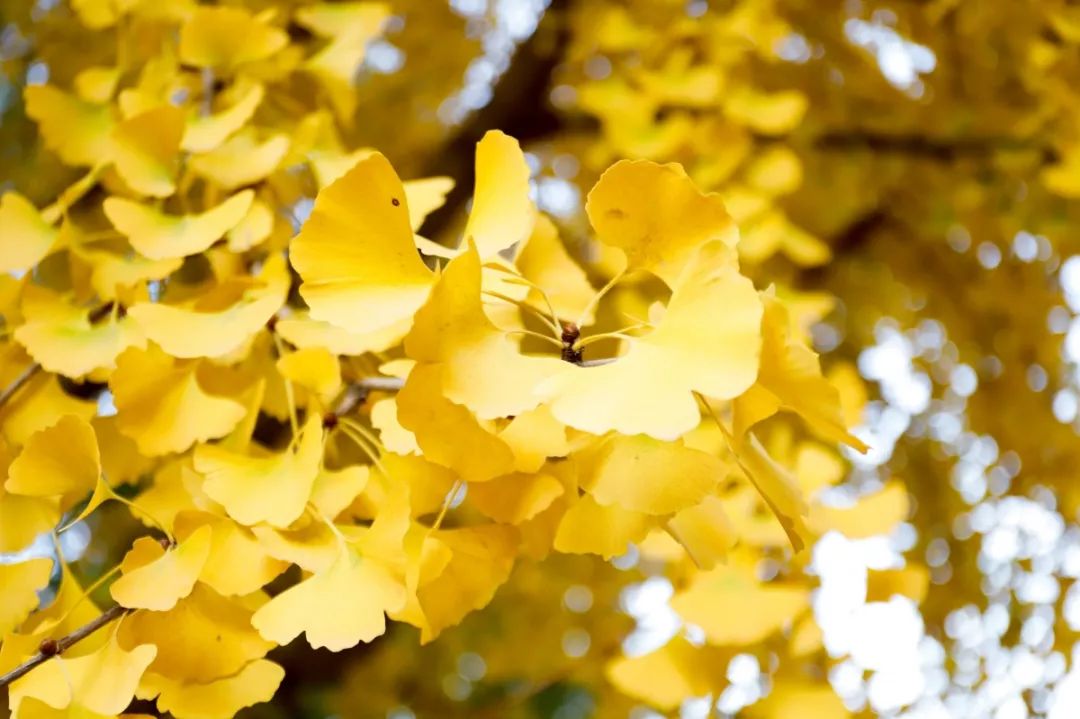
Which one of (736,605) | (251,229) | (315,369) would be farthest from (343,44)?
(736,605)

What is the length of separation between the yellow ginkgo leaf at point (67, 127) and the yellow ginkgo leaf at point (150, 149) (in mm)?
44

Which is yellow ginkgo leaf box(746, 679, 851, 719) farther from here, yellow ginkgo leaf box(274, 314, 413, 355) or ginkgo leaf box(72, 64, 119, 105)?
ginkgo leaf box(72, 64, 119, 105)

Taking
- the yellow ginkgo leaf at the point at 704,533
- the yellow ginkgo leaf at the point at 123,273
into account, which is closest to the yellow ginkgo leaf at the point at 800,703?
the yellow ginkgo leaf at the point at 704,533

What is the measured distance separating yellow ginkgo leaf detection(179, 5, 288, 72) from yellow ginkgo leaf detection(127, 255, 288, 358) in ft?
0.69

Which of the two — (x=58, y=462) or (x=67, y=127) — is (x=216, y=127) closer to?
(x=67, y=127)

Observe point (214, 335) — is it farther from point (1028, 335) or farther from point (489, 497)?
point (1028, 335)

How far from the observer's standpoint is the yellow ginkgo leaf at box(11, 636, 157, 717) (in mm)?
329

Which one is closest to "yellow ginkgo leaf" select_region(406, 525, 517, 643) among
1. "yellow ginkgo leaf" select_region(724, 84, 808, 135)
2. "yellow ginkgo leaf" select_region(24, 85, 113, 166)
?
"yellow ginkgo leaf" select_region(24, 85, 113, 166)

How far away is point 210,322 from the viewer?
408 millimetres

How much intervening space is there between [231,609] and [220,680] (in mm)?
26

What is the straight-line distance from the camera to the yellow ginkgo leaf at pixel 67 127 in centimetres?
54

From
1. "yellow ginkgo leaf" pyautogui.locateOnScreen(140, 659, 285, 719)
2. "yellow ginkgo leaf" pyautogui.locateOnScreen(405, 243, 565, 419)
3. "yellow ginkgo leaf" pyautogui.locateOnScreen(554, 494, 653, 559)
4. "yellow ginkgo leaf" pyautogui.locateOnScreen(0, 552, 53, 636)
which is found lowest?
"yellow ginkgo leaf" pyautogui.locateOnScreen(140, 659, 285, 719)

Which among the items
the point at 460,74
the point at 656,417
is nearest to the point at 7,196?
the point at 656,417

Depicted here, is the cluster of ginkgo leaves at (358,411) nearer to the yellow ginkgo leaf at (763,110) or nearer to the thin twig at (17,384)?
the thin twig at (17,384)
